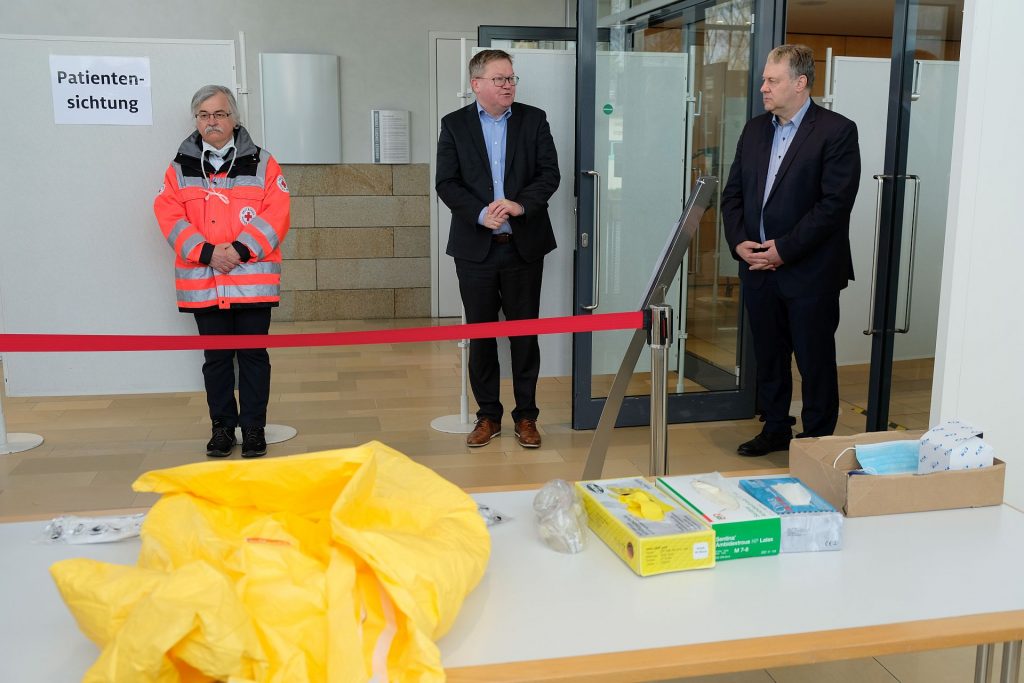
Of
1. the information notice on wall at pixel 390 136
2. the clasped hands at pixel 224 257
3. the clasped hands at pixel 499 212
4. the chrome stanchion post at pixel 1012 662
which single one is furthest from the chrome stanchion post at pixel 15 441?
the chrome stanchion post at pixel 1012 662

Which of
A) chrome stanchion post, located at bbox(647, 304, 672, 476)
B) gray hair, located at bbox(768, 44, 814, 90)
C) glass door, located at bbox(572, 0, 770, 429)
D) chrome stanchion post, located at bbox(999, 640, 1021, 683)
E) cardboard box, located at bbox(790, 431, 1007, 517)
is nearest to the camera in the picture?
chrome stanchion post, located at bbox(999, 640, 1021, 683)

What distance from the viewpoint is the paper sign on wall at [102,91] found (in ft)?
13.5

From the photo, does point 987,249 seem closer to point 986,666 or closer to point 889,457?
→ point 889,457

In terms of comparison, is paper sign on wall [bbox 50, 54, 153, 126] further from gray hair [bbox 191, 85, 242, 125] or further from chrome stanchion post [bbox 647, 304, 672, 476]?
chrome stanchion post [bbox 647, 304, 672, 476]

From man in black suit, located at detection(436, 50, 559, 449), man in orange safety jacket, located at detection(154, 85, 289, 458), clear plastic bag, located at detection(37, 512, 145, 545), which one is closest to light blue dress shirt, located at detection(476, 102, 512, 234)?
man in black suit, located at detection(436, 50, 559, 449)

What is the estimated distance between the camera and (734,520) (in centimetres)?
158

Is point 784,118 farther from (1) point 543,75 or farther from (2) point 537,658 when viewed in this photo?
(2) point 537,658

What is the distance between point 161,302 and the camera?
173 inches

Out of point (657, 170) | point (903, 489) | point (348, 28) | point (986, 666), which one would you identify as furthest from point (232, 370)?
point (348, 28)

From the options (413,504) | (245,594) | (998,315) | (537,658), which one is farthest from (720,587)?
(998,315)

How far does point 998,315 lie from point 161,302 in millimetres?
3388

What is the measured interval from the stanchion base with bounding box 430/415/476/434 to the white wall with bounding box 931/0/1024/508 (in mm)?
2226

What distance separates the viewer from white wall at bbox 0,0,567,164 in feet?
23.2

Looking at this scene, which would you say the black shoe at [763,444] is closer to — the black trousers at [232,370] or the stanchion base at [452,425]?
the stanchion base at [452,425]
